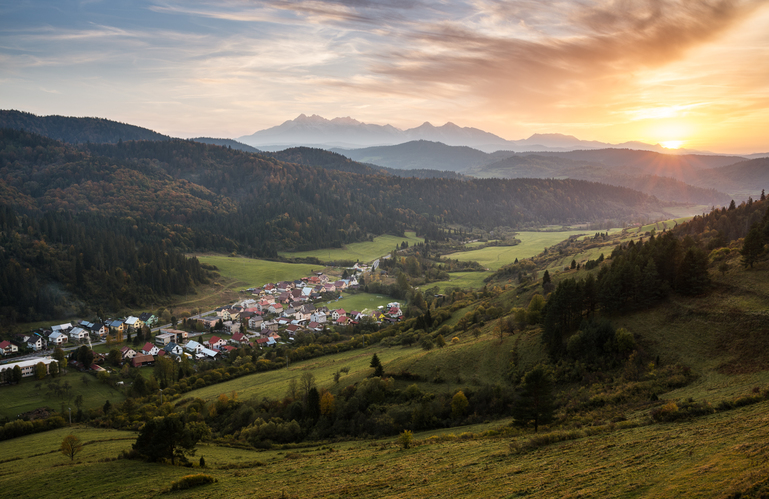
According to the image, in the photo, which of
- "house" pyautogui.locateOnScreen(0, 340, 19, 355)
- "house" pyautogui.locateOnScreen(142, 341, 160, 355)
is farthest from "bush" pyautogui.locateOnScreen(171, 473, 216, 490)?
"house" pyautogui.locateOnScreen(0, 340, 19, 355)

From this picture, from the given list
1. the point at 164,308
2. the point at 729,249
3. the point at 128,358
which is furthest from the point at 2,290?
the point at 729,249

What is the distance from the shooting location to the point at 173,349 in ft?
245

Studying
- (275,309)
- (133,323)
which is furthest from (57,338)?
(275,309)

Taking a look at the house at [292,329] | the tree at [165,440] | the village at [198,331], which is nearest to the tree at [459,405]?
the tree at [165,440]

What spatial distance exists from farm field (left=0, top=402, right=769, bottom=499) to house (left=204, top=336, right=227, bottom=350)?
42507 millimetres

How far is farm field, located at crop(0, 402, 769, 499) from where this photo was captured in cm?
1449

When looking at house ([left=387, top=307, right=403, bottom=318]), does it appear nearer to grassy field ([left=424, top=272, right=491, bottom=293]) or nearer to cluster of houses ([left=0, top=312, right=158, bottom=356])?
grassy field ([left=424, top=272, right=491, bottom=293])

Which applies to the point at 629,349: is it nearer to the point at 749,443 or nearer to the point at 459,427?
the point at 459,427

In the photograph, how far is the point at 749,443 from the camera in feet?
49.0

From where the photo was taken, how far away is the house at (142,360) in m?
69.2

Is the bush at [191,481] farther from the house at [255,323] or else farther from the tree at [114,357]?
the house at [255,323]

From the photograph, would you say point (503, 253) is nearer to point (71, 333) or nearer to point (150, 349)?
point (150, 349)

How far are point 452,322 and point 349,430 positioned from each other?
3541 centimetres

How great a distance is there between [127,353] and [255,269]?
231 ft
